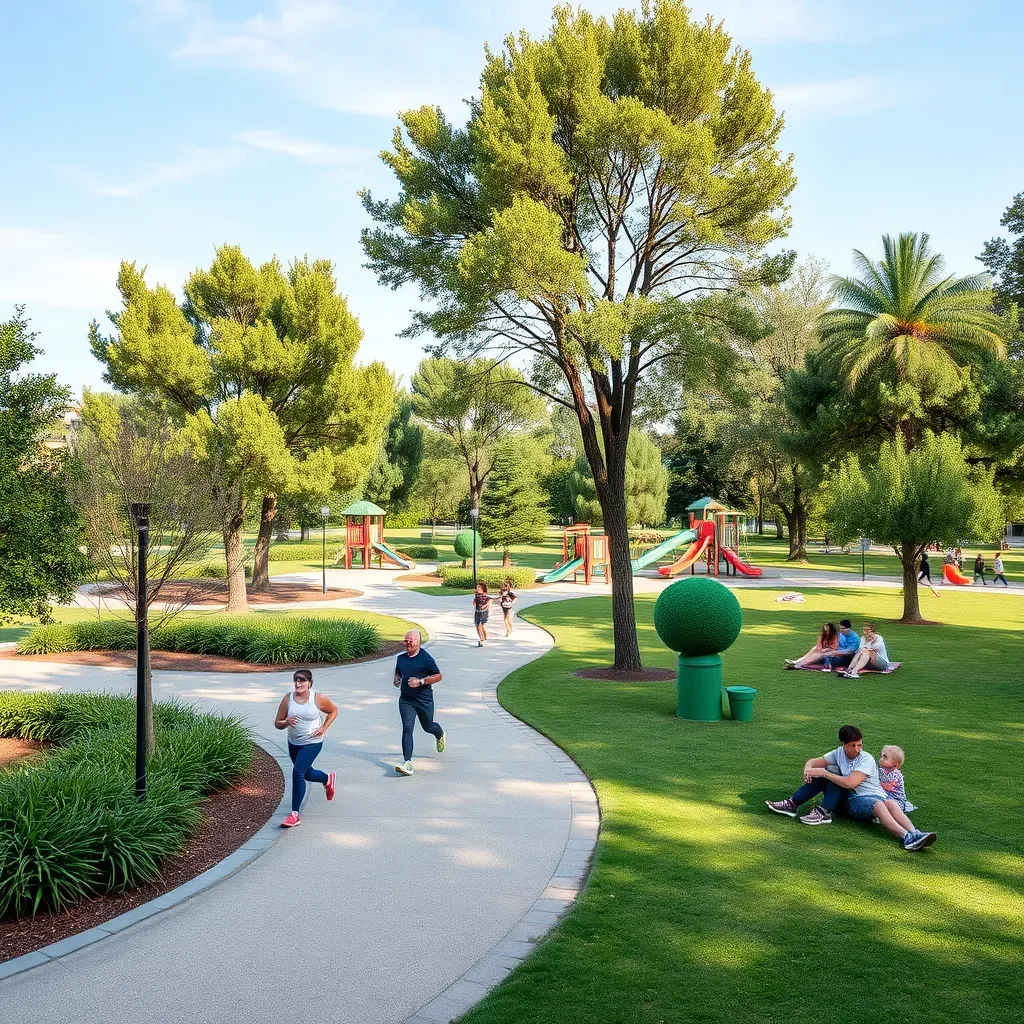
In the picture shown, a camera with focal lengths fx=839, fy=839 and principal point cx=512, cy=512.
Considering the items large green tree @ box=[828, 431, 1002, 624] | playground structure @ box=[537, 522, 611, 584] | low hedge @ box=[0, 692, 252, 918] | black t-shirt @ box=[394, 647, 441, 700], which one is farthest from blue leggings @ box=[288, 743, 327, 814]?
playground structure @ box=[537, 522, 611, 584]

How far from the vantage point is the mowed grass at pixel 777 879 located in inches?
182

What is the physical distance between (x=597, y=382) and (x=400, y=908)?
35.1 ft

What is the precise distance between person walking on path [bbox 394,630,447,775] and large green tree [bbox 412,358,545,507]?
6.81m

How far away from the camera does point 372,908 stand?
5855mm

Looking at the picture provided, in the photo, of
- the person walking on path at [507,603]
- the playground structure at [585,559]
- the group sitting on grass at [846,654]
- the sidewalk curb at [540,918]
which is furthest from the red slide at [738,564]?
the sidewalk curb at [540,918]

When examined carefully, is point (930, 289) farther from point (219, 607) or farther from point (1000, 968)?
point (1000, 968)

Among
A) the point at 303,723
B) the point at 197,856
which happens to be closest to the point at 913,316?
the point at 303,723

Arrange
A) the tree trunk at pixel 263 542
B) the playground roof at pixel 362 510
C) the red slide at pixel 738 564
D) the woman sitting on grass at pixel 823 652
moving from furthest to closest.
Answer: the playground roof at pixel 362 510 < the red slide at pixel 738 564 < the tree trunk at pixel 263 542 < the woman sitting on grass at pixel 823 652

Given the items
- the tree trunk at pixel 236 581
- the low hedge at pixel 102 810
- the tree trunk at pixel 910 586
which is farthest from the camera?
the tree trunk at pixel 236 581

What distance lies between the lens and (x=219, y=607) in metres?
25.8

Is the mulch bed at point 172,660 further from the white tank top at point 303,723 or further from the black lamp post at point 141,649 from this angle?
the black lamp post at point 141,649

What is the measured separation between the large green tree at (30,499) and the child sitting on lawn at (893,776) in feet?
29.1

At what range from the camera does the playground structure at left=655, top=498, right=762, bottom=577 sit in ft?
119

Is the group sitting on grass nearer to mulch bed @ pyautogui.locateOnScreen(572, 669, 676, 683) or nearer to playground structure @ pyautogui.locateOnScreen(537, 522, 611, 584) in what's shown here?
mulch bed @ pyautogui.locateOnScreen(572, 669, 676, 683)
